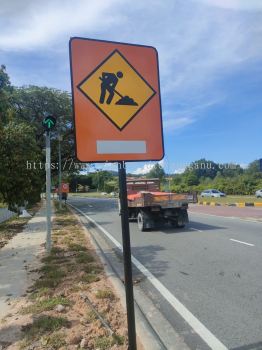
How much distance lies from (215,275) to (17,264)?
436 cm

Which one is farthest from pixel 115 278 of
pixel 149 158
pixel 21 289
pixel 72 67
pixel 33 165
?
pixel 33 165

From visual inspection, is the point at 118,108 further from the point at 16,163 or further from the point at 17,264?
the point at 16,163

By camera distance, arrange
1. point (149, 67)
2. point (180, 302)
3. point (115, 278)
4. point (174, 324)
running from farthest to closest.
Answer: point (115, 278) < point (180, 302) < point (174, 324) < point (149, 67)

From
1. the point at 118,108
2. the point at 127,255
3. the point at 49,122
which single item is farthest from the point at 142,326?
the point at 49,122

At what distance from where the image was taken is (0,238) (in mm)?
14078

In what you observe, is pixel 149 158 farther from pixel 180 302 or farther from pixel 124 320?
pixel 180 302

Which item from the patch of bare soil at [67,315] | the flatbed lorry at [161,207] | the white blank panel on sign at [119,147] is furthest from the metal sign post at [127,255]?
the flatbed lorry at [161,207]

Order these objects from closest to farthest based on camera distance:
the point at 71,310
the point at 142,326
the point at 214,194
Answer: the point at 142,326, the point at 71,310, the point at 214,194

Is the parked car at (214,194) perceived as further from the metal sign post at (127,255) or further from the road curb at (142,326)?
the metal sign post at (127,255)

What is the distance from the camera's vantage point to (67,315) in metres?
5.32

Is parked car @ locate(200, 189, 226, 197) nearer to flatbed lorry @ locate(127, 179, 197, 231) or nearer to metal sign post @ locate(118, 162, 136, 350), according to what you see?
flatbed lorry @ locate(127, 179, 197, 231)

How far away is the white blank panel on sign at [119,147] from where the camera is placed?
3660 mm

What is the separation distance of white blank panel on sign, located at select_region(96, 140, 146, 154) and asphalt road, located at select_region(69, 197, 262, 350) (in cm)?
230

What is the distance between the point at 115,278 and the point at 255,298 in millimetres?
2696
